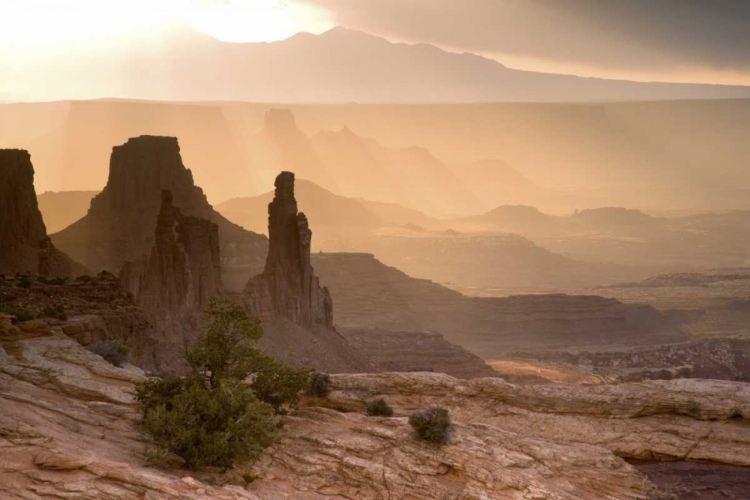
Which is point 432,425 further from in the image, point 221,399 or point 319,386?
point 221,399

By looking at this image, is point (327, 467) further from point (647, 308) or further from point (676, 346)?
point (647, 308)

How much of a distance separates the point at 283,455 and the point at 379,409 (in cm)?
468

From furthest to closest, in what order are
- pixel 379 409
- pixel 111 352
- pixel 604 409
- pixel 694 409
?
pixel 111 352 < pixel 604 409 < pixel 694 409 < pixel 379 409

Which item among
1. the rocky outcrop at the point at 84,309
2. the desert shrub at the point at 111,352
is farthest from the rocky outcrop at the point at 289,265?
the desert shrub at the point at 111,352

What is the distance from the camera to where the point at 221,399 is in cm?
2322

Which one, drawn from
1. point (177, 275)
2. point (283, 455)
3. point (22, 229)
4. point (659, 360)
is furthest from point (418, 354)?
point (283, 455)

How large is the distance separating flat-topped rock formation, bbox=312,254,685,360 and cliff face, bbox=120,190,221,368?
49.6m

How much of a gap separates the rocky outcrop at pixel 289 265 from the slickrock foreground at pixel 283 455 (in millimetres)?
41158

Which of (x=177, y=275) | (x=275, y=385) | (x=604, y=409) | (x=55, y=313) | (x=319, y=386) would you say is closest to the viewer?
(x=275, y=385)

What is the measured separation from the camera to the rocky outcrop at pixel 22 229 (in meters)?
57.4

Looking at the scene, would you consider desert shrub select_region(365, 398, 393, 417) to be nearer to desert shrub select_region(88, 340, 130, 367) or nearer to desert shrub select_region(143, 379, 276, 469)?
desert shrub select_region(143, 379, 276, 469)

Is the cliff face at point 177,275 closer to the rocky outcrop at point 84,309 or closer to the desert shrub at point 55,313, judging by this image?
the rocky outcrop at point 84,309

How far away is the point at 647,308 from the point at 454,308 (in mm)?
A: 32678

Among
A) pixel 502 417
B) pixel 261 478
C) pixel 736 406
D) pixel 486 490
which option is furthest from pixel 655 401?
pixel 261 478
